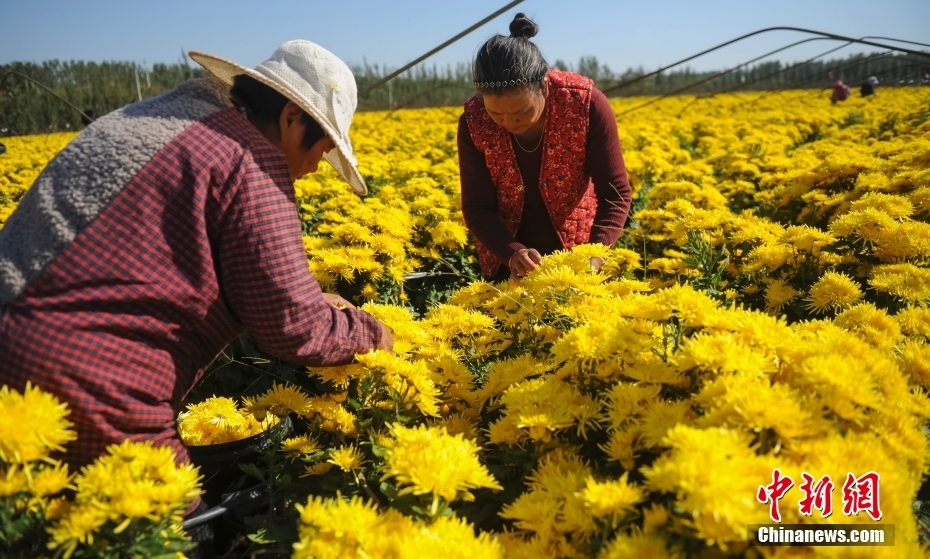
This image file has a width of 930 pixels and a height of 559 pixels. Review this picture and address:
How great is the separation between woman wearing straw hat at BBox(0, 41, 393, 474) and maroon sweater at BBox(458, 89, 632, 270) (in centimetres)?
155

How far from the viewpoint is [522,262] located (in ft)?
8.70

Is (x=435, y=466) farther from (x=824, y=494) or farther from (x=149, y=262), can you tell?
(x=149, y=262)

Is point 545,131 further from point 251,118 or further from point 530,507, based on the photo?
point 530,507

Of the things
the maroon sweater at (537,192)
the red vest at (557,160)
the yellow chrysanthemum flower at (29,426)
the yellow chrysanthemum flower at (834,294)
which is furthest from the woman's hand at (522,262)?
the yellow chrysanthemum flower at (29,426)

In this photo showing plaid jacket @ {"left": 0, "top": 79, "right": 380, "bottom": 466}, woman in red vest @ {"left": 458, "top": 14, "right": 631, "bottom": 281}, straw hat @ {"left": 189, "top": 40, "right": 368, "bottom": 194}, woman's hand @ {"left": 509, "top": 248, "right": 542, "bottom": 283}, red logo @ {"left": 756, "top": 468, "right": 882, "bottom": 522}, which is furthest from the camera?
woman in red vest @ {"left": 458, "top": 14, "right": 631, "bottom": 281}

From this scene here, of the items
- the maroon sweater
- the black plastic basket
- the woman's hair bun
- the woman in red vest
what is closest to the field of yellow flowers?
the black plastic basket

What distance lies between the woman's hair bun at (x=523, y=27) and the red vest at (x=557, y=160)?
198 mm

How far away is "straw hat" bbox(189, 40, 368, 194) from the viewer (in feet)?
5.33

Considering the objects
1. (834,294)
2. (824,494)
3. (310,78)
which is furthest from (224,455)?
(834,294)

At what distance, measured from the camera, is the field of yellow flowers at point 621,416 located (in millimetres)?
1096

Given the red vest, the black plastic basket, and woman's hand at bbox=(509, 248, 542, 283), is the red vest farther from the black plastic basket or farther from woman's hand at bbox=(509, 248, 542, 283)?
the black plastic basket

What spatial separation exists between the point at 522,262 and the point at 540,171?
66 cm

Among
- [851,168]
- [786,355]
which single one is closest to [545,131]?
[786,355]

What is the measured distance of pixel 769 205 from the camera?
5117mm
